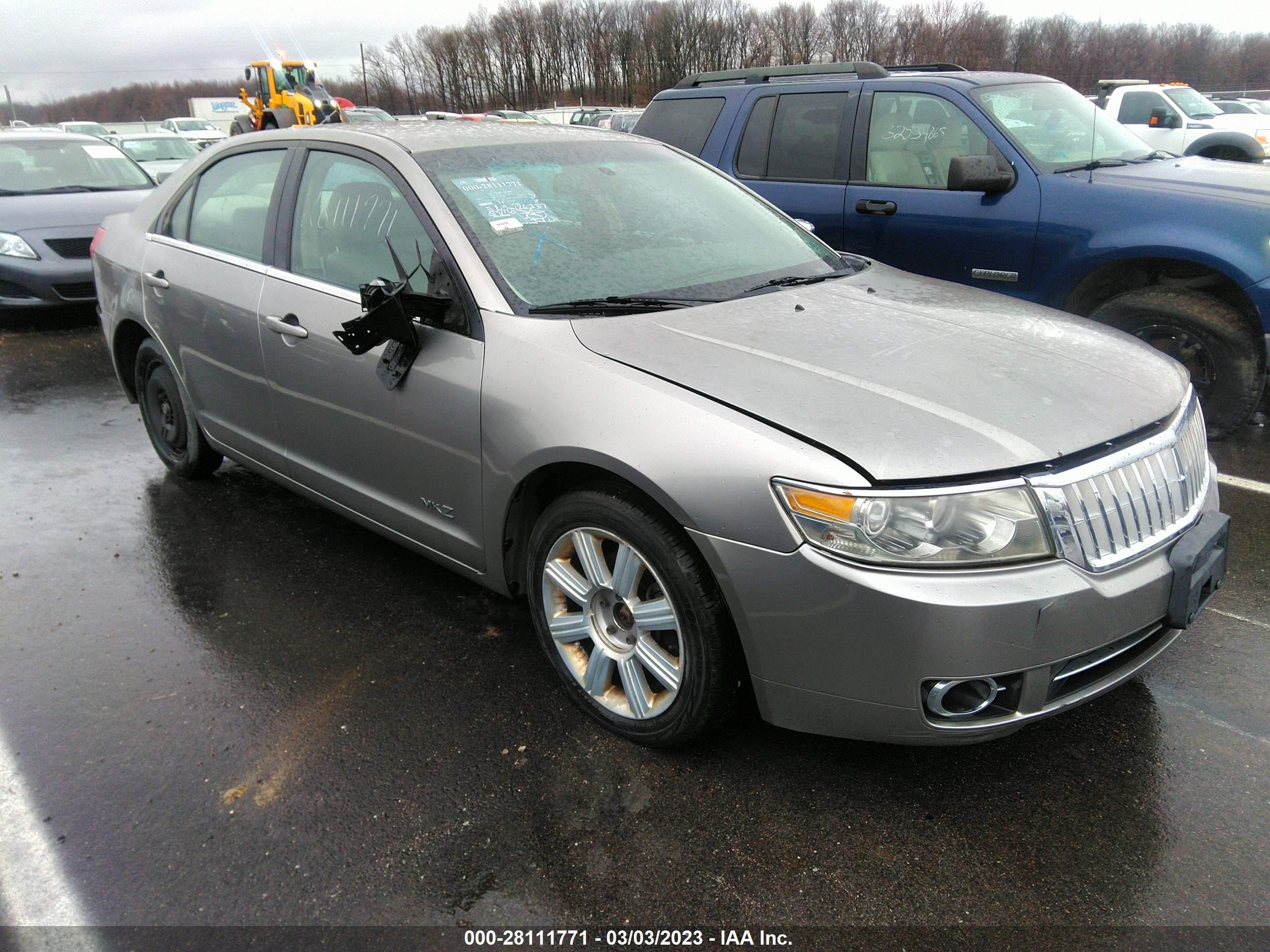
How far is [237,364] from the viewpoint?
373 centimetres

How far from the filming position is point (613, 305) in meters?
2.83

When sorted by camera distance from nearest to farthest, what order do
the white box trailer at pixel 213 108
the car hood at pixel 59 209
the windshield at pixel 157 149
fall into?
1. the car hood at pixel 59 209
2. the windshield at pixel 157 149
3. the white box trailer at pixel 213 108

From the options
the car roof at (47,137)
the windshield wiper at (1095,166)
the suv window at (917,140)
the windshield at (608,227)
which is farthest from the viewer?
the car roof at (47,137)

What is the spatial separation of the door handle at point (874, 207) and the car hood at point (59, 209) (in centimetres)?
594

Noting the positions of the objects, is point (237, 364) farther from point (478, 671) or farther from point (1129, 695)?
point (1129, 695)

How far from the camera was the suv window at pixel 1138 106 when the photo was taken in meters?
14.2

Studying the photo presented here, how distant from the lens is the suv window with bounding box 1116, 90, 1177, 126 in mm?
14227

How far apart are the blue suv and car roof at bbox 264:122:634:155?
2.28 m

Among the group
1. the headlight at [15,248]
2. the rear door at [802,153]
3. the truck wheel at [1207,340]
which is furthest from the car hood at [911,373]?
the headlight at [15,248]

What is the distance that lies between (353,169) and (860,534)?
2.28m

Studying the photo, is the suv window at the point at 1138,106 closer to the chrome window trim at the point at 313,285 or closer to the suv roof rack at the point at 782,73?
the suv roof rack at the point at 782,73

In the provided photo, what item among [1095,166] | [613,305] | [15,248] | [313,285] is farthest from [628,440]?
[15,248]

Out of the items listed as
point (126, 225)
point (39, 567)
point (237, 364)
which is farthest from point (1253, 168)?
point (39, 567)

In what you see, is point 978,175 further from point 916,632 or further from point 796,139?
point 916,632
